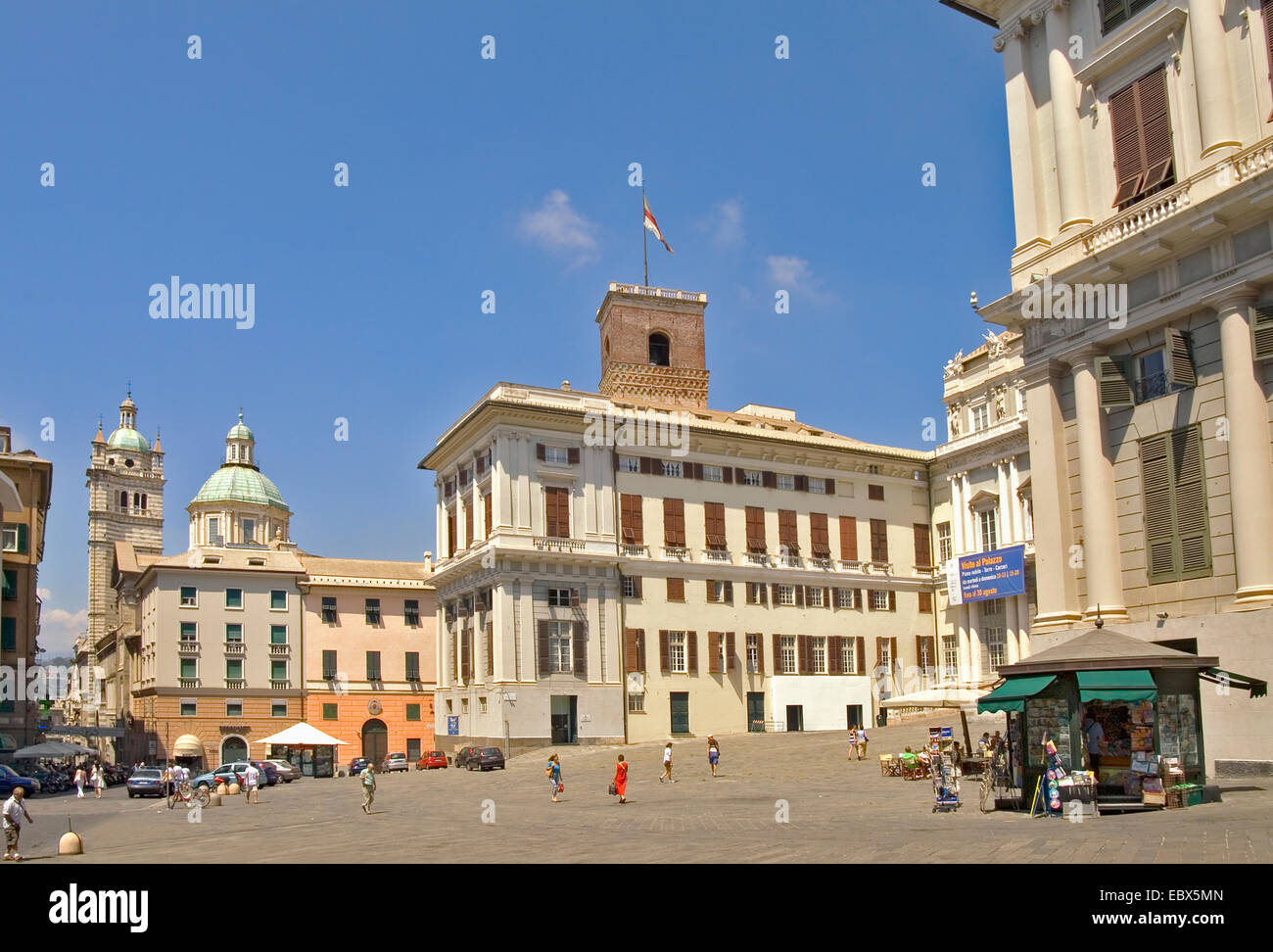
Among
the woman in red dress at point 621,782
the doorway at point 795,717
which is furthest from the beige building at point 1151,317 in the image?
the doorway at point 795,717

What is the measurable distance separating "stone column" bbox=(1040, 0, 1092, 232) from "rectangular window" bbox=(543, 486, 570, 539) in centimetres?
3498

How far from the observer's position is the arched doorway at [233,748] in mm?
73875

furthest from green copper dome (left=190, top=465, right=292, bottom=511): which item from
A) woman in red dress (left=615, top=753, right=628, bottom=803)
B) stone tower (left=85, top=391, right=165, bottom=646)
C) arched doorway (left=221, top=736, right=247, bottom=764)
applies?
woman in red dress (left=615, top=753, right=628, bottom=803)

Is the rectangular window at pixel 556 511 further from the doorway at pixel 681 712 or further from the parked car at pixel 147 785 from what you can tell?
the parked car at pixel 147 785

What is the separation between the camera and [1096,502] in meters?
25.7

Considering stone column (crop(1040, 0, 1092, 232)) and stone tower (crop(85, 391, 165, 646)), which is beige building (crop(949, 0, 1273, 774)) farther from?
stone tower (crop(85, 391, 165, 646))

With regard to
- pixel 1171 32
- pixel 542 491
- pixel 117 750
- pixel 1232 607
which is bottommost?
pixel 117 750

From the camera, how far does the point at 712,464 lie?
206ft

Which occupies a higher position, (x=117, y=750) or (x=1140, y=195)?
(x=1140, y=195)

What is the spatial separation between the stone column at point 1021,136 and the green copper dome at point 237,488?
100403 millimetres
